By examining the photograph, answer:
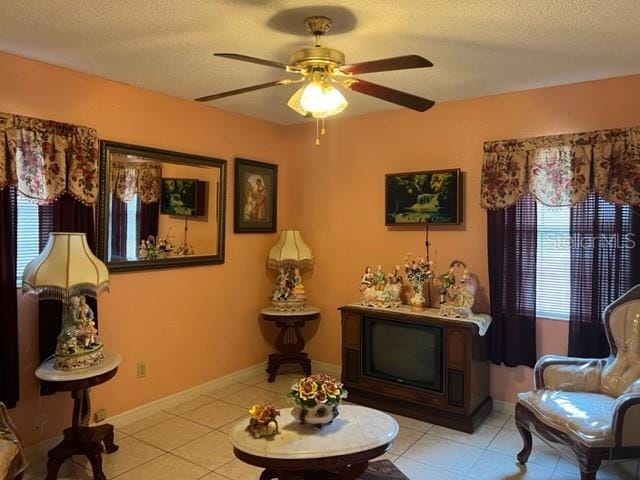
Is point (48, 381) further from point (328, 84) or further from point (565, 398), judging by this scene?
point (565, 398)

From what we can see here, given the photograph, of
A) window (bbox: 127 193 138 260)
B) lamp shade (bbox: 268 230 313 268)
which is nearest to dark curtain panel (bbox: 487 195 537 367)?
lamp shade (bbox: 268 230 313 268)

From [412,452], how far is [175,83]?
3.06 metres

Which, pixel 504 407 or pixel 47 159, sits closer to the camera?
pixel 47 159

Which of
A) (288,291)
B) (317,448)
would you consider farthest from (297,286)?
(317,448)

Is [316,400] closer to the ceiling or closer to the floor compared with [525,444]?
closer to the ceiling

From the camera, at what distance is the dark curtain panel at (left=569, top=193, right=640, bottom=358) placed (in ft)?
10.1

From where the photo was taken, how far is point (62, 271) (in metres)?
2.65

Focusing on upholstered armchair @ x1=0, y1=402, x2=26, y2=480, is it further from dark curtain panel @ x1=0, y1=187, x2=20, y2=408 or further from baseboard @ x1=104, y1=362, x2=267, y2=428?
baseboard @ x1=104, y1=362, x2=267, y2=428

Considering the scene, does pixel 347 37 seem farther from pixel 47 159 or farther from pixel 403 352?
pixel 403 352

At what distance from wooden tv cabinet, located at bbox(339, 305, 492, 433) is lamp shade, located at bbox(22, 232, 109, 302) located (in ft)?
6.54

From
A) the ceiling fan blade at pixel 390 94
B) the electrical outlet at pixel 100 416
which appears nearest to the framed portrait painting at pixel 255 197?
the electrical outlet at pixel 100 416

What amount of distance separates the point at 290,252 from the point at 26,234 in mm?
2185

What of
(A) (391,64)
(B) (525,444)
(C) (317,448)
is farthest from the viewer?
(B) (525,444)

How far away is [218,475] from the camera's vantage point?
2.75 m
